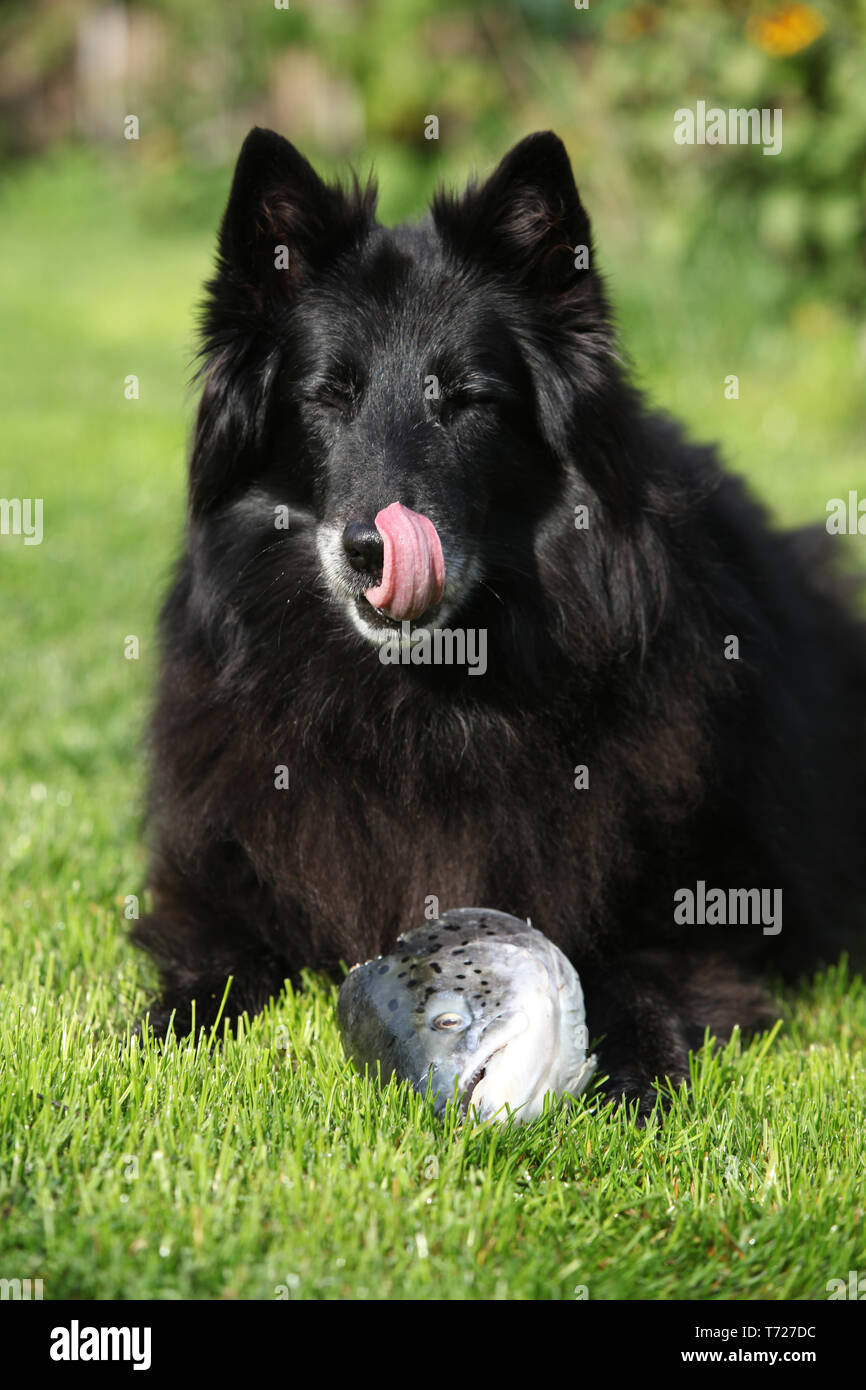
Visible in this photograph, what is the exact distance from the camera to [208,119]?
2039cm

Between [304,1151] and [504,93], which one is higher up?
[504,93]

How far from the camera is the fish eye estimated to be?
8.45 feet

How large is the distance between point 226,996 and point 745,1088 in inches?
44.7

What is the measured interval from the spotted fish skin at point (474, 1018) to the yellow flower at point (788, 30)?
6.84 m

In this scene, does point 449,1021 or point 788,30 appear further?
point 788,30

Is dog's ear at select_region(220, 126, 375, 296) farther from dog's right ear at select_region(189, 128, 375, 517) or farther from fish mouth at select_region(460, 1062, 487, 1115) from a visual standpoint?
fish mouth at select_region(460, 1062, 487, 1115)

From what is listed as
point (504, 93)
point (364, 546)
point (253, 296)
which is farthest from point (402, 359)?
point (504, 93)

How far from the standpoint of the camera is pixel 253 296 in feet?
10.5

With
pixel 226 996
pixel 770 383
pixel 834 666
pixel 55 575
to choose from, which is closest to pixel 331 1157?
pixel 226 996

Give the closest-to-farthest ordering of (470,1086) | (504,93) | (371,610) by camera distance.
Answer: (470,1086) < (371,610) < (504,93)

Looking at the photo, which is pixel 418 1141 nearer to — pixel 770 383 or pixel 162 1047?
pixel 162 1047

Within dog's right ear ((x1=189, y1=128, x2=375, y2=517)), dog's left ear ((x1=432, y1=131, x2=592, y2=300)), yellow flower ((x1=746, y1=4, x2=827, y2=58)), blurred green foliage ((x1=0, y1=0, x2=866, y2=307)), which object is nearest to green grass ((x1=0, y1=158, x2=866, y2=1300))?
dog's right ear ((x1=189, y1=128, x2=375, y2=517))

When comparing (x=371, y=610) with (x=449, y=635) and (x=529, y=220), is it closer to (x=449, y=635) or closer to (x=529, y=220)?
(x=449, y=635)

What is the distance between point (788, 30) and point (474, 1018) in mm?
7169
